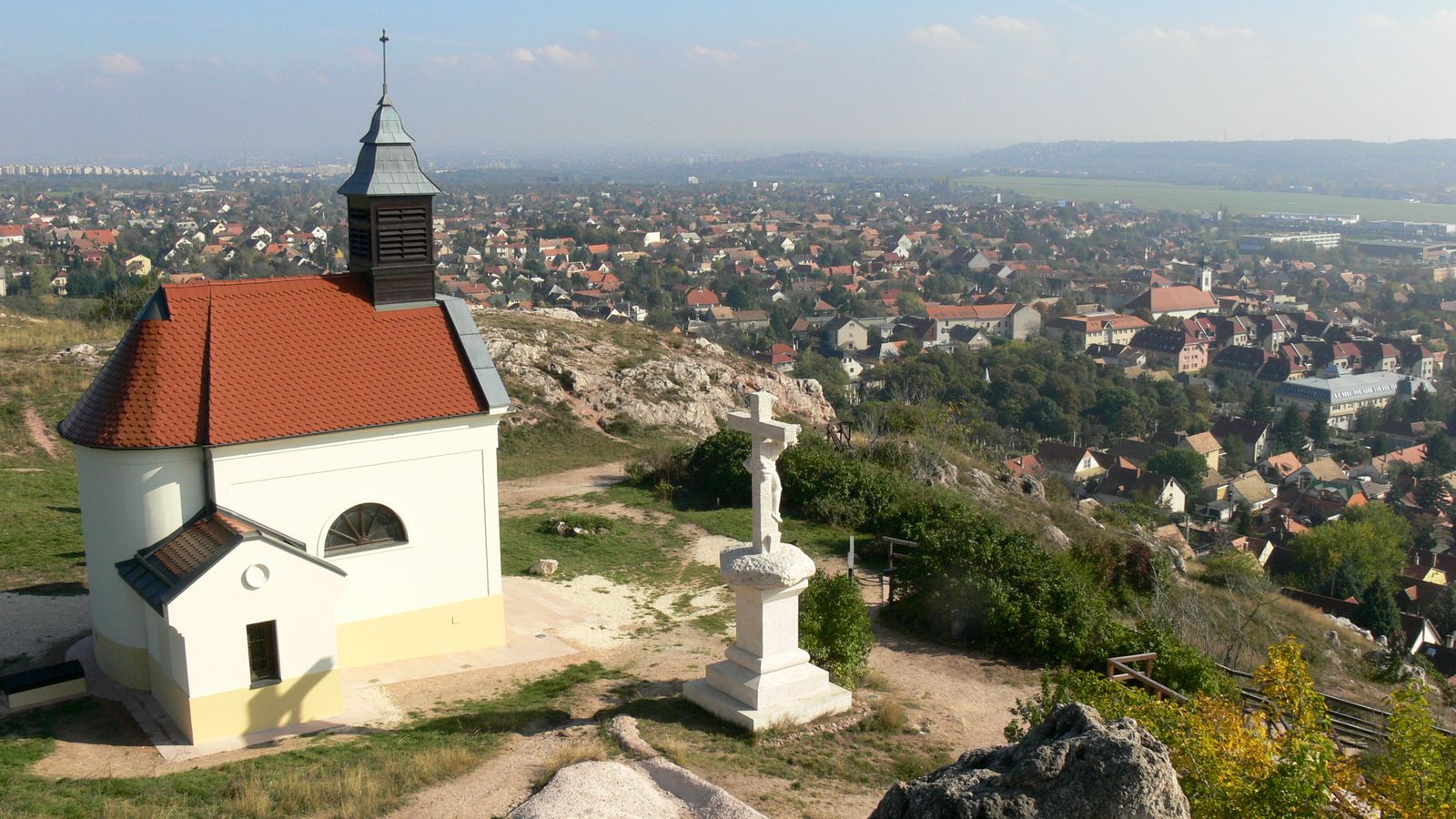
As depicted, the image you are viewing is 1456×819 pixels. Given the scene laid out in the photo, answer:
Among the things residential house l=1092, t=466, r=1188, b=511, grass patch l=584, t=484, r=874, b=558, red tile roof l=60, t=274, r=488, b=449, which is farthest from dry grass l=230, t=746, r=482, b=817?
residential house l=1092, t=466, r=1188, b=511

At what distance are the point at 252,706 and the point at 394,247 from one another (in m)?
5.81

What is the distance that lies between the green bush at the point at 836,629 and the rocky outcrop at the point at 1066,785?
5.61 metres

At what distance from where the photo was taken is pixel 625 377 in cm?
3153

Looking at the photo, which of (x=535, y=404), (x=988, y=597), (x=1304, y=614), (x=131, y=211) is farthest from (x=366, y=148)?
(x=131, y=211)

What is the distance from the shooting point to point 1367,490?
64.1m

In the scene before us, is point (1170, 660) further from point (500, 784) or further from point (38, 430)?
point (38, 430)

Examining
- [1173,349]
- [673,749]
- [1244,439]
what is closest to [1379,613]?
[673,749]

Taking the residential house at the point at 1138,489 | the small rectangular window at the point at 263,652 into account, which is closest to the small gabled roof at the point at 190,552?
the small rectangular window at the point at 263,652

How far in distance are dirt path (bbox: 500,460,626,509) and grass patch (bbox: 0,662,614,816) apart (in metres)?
10.5

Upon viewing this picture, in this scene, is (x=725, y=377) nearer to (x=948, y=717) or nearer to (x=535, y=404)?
(x=535, y=404)

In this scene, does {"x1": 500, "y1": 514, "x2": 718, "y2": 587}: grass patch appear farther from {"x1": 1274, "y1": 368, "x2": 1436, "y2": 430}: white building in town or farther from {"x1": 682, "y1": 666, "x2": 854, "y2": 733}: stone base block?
{"x1": 1274, "y1": 368, "x2": 1436, "y2": 430}: white building in town

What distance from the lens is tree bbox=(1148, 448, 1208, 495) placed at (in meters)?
61.0

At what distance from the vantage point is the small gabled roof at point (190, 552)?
11.5 m

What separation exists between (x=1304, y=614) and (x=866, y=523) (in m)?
11.9
